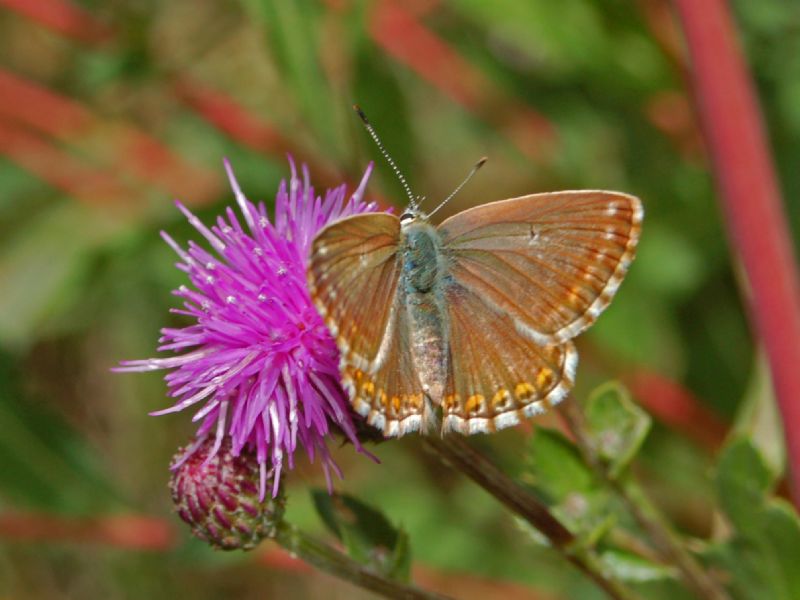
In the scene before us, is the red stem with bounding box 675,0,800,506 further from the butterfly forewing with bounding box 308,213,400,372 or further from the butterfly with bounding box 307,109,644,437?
the butterfly forewing with bounding box 308,213,400,372

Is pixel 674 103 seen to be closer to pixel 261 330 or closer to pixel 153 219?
pixel 153 219

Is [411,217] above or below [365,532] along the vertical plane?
above

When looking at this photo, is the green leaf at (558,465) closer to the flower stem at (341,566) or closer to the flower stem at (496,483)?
the flower stem at (496,483)

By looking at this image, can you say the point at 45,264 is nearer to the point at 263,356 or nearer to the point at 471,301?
the point at 263,356

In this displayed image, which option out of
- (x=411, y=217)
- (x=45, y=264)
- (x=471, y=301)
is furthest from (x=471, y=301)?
(x=45, y=264)

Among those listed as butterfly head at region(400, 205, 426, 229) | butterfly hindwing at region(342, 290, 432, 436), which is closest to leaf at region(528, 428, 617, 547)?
butterfly hindwing at region(342, 290, 432, 436)
